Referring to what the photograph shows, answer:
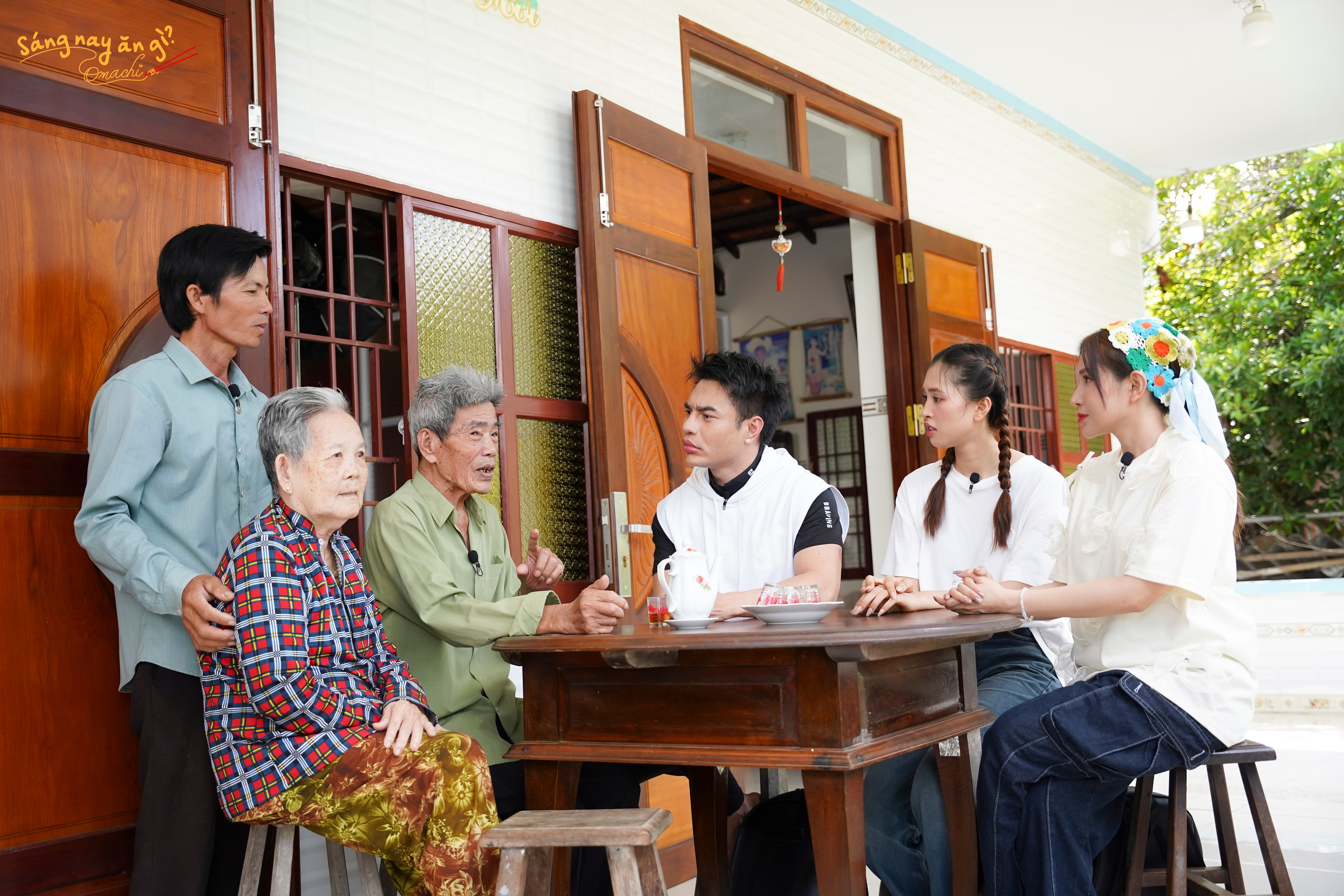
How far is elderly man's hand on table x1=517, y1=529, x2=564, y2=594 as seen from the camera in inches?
115

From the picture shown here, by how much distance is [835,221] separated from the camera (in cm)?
916

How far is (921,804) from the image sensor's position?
2.54 meters

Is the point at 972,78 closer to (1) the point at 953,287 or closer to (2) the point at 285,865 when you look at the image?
(1) the point at 953,287

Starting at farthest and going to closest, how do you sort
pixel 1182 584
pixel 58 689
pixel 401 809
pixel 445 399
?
pixel 445 399, pixel 58 689, pixel 1182 584, pixel 401 809

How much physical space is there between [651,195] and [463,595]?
→ 7.37 feet

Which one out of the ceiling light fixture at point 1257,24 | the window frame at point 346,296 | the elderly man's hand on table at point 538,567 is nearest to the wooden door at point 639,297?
the window frame at point 346,296

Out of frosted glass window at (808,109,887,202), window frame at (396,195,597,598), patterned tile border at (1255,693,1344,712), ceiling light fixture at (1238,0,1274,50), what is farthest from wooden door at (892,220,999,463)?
patterned tile border at (1255,693,1344,712)

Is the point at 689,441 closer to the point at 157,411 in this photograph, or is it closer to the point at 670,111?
the point at 157,411

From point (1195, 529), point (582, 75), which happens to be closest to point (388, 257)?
point (582, 75)

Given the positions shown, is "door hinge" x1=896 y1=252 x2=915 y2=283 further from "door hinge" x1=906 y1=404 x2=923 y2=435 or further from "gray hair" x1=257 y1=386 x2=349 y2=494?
"gray hair" x1=257 y1=386 x2=349 y2=494

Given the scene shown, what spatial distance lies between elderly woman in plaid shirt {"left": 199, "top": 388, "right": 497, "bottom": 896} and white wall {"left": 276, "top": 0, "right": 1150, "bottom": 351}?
154 cm

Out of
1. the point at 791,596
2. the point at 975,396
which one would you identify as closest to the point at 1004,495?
the point at 975,396

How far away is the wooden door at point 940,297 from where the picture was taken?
5871 mm

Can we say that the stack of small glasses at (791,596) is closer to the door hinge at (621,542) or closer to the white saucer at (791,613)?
the white saucer at (791,613)
